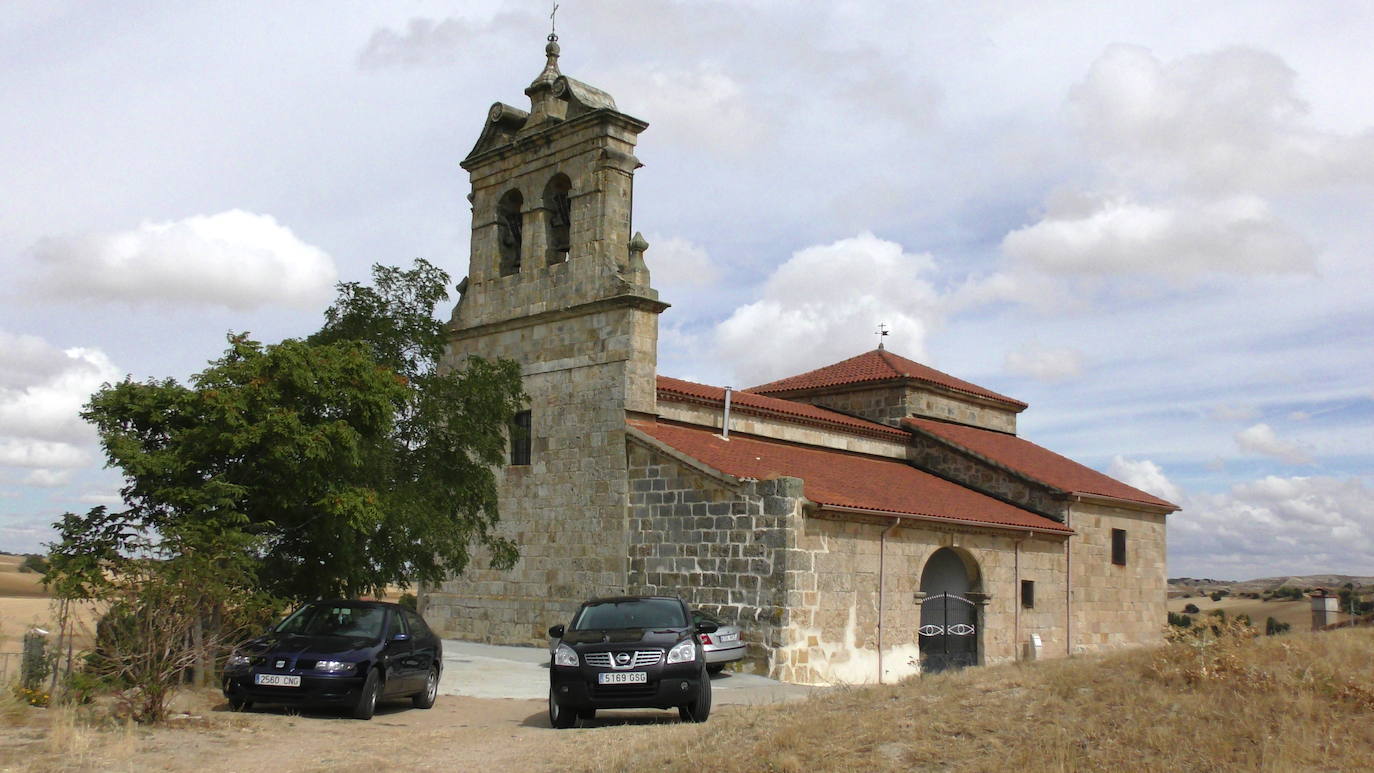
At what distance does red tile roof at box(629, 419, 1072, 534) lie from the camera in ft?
64.6

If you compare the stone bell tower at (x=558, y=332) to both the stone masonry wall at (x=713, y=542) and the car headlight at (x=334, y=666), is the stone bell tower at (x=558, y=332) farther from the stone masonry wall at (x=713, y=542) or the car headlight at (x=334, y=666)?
the car headlight at (x=334, y=666)

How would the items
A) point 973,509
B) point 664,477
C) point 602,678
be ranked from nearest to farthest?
point 602,678 → point 664,477 → point 973,509

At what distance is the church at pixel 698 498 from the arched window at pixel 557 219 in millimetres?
47

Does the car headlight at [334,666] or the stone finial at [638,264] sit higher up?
the stone finial at [638,264]

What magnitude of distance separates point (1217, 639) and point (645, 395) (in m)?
11.7

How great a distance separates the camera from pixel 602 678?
12.1 m

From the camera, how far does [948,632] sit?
2139 cm

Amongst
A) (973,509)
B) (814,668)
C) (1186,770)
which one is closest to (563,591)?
(814,668)

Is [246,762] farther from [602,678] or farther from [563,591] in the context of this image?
[563,591]

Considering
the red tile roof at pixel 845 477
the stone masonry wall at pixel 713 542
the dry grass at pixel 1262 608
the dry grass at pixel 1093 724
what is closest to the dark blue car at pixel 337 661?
the dry grass at pixel 1093 724

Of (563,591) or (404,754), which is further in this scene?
(563,591)

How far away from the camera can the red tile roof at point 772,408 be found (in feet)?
72.2

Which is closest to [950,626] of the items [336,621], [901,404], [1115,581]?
[1115,581]

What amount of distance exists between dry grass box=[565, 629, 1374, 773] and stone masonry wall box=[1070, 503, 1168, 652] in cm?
1404
